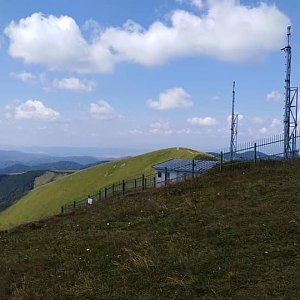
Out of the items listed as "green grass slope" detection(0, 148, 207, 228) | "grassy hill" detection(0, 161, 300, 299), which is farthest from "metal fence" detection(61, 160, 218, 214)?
"green grass slope" detection(0, 148, 207, 228)

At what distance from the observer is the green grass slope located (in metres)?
91.1

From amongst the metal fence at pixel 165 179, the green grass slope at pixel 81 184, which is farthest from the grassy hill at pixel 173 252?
the green grass slope at pixel 81 184

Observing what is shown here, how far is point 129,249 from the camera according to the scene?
12.4m

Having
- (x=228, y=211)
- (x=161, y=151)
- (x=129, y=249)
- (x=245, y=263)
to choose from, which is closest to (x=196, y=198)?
(x=228, y=211)

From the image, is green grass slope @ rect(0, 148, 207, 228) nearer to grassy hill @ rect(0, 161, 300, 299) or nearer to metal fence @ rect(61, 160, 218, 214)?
metal fence @ rect(61, 160, 218, 214)

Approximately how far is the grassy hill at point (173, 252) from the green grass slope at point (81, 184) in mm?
65735

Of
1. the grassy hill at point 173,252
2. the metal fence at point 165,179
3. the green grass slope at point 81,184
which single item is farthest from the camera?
the green grass slope at point 81,184

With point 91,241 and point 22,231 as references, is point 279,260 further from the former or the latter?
point 22,231

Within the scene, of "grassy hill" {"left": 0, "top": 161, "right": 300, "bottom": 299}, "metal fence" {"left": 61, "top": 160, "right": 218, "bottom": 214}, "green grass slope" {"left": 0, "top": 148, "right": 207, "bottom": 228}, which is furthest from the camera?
"green grass slope" {"left": 0, "top": 148, "right": 207, "bottom": 228}

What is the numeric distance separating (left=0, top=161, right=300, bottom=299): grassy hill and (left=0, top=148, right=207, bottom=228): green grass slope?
6573 cm

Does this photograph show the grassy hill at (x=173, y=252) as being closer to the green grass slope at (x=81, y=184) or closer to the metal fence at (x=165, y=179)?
the metal fence at (x=165, y=179)

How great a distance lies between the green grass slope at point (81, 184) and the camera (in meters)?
91.1

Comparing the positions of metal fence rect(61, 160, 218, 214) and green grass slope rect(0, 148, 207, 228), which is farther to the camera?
green grass slope rect(0, 148, 207, 228)

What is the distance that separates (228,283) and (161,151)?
90.3 meters
